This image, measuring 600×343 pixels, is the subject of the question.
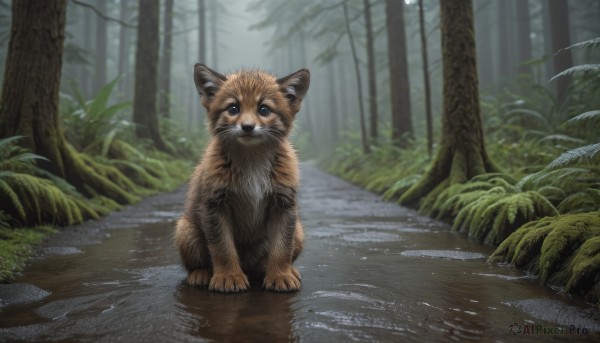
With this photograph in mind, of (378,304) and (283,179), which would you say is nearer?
(378,304)

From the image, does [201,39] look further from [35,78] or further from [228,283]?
[228,283]

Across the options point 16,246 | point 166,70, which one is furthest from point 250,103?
point 166,70

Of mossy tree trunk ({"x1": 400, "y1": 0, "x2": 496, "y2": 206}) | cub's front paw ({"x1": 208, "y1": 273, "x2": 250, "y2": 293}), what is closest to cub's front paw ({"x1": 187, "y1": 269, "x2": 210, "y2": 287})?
cub's front paw ({"x1": 208, "y1": 273, "x2": 250, "y2": 293})

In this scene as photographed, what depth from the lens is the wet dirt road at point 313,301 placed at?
2.35 m

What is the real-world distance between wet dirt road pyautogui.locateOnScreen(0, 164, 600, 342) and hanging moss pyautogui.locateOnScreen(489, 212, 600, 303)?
0.17 metres

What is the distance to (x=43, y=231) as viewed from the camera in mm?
5531

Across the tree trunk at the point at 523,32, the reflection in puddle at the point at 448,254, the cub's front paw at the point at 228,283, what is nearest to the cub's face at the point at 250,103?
the cub's front paw at the point at 228,283

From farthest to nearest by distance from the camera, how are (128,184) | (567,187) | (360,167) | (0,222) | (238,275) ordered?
(360,167)
(128,184)
(567,187)
(0,222)
(238,275)

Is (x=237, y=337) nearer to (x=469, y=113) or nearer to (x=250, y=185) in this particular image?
(x=250, y=185)

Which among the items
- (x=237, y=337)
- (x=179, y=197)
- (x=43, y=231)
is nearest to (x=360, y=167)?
(x=179, y=197)

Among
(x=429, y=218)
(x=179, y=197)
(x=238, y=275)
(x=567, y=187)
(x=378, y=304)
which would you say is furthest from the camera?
(x=179, y=197)

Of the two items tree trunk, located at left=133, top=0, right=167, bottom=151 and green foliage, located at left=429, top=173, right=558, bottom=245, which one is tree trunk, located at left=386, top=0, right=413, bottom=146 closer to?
tree trunk, located at left=133, top=0, right=167, bottom=151

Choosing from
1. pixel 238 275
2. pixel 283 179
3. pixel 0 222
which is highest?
pixel 283 179

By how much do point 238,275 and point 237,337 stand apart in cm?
103
